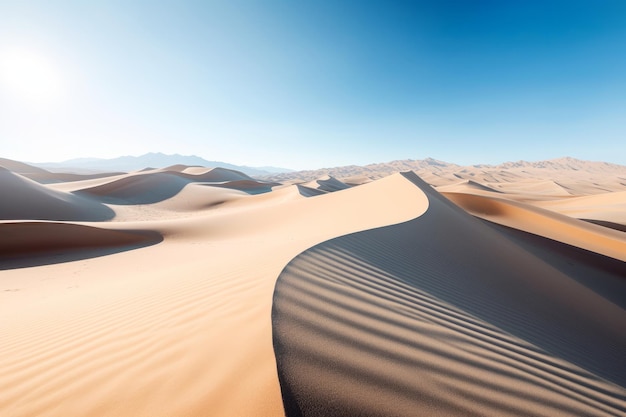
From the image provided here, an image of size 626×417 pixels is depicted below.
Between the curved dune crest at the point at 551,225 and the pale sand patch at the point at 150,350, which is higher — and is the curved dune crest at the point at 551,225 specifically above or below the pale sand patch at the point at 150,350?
below

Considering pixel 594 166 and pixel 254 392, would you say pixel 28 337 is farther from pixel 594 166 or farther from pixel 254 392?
pixel 594 166

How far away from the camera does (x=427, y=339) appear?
2053 millimetres

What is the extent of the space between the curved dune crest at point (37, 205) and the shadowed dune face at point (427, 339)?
16.4m

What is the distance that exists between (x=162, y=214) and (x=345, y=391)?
19.5 m

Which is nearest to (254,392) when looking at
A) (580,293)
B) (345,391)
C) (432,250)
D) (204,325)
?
(345,391)

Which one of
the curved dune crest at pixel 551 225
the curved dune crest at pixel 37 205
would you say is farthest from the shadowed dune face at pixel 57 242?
the curved dune crest at pixel 551 225

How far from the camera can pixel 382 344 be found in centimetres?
185

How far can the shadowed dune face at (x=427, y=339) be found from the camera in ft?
4.83

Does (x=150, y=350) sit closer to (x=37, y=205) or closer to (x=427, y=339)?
(x=427, y=339)

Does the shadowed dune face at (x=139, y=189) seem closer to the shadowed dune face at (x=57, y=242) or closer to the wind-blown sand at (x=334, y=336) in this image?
the shadowed dune face at (x=57, y=242)

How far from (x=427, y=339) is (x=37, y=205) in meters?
19.0

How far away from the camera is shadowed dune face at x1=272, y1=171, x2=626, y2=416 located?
1.47 meters

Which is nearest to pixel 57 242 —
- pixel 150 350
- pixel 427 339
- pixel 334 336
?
pixel 150 350

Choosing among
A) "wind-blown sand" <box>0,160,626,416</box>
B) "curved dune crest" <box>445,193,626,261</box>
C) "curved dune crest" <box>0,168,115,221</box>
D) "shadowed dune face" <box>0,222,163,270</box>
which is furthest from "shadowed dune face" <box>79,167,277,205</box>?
"curved dune crest" <box>445,193,626,261</box>
